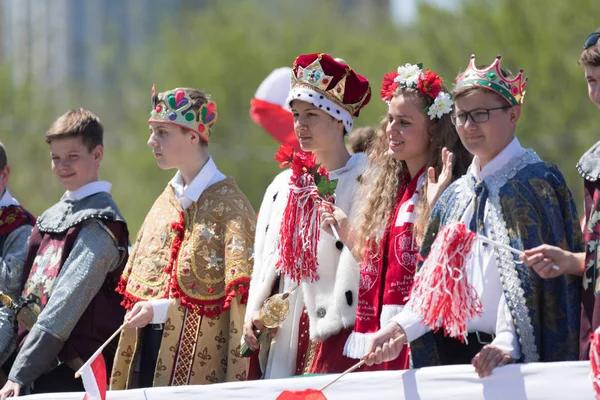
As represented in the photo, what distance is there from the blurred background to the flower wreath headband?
1287cm

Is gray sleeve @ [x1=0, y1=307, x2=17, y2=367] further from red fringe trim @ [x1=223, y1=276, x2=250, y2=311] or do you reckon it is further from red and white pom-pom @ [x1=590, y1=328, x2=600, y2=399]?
red and white pom-pom @ [x1=590, y1=328, x2=600, y2=399]

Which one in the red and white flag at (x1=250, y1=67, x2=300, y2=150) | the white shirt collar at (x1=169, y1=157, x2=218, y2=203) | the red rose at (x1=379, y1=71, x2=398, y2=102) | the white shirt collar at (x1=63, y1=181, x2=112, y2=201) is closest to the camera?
the red rose at (x1=379, y1=71, x2=398, y2=102)

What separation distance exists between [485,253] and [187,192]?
2.03 m

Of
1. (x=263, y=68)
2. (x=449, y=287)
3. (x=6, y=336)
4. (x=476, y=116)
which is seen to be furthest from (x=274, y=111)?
(x=263, y=68)

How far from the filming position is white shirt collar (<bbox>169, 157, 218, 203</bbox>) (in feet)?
19.9

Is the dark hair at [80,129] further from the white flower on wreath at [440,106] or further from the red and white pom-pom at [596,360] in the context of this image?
the red and white pom-pom at [596,360]

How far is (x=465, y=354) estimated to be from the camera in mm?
4719

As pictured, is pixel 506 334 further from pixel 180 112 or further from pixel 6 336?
pixel 6 336

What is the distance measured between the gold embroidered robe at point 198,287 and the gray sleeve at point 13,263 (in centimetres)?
70

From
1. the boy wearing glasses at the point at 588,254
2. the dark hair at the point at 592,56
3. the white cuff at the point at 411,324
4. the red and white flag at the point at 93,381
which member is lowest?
the red and white flag at the point at 93,381

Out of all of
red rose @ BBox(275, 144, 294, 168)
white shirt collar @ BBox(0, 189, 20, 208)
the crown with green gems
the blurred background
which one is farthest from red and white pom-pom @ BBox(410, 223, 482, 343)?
the blurred background

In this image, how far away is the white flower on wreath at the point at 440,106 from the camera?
5.23 meters

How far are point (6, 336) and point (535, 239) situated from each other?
3110mm

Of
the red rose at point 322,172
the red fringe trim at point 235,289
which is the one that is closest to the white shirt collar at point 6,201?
the red fringe trim at point 235,289
